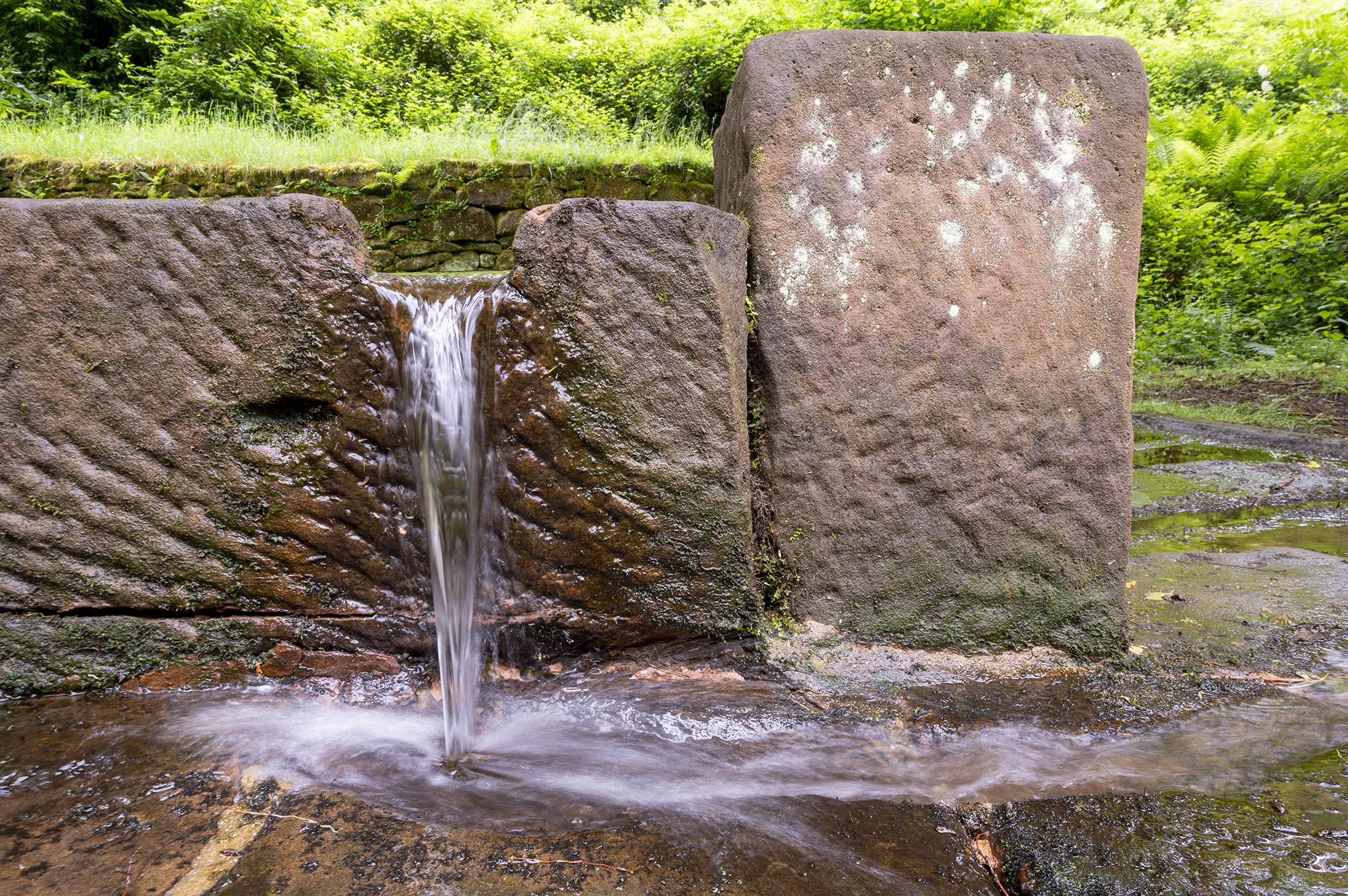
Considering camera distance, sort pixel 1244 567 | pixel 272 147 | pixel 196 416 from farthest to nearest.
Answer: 1. pixel 272 147
2. pixel 1244 567
3. pixel 196 416

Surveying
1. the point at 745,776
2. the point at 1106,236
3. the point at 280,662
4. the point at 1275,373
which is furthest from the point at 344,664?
the point at 1275,373

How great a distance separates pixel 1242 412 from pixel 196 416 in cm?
588

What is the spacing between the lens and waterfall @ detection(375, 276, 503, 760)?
4.94 ft

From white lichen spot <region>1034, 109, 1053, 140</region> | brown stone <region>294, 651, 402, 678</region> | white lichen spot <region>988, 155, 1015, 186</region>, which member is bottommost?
brown stone <region>294, 651, 402, 678</region>

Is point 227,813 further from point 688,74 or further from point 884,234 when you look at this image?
point 688,74

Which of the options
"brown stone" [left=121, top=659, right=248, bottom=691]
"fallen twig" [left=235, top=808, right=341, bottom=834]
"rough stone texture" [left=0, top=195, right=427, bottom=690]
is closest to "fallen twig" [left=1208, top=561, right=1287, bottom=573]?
"rough stone texture" [left=0, top=195, right=427, bottom=690]

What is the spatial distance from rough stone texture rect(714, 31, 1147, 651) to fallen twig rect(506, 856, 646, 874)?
2.71 ft

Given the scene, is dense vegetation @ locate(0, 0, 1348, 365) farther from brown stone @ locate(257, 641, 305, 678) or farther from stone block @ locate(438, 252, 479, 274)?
brown stone @ locate(257, 641, 305, 678)

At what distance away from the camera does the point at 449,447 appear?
5.01 ft

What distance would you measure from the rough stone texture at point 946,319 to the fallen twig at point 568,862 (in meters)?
0.83

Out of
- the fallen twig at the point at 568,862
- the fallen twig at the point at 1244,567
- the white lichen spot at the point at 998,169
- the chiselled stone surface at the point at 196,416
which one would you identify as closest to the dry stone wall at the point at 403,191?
the chiselled stone surface at the point at 196,416

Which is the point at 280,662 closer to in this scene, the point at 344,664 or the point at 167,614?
the point at 344,664

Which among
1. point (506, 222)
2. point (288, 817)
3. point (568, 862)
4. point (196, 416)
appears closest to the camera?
point (568, 862)

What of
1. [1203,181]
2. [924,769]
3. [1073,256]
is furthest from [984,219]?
[1203,181]
